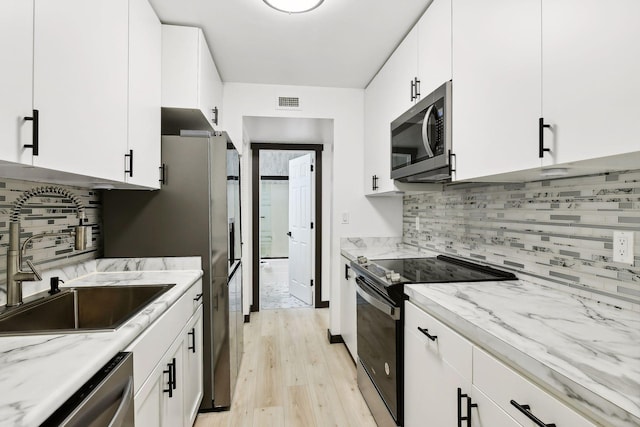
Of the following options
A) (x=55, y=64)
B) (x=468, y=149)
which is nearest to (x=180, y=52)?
(x=55, y=64)

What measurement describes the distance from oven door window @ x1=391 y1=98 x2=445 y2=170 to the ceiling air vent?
3.54 feet

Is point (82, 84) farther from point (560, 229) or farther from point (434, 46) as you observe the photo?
point (560, 229)

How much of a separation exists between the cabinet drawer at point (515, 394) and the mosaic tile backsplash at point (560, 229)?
592mm

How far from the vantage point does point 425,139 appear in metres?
1.75

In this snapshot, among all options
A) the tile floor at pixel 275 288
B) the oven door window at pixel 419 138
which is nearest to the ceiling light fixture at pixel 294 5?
the oven door window at pixel 419 138

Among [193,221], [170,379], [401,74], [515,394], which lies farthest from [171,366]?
[401,74]

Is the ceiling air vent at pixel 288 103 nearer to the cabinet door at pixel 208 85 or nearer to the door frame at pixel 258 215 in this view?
the cabinet door at pixel 208 85

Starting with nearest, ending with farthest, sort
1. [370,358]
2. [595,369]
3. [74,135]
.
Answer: [595,369] → [74,135] → [370,358]

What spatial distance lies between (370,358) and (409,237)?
1287 millimetres

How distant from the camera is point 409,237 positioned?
119 inches

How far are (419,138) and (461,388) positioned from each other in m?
1.29

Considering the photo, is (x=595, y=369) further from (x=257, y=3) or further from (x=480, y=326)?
(x=257, y=3)

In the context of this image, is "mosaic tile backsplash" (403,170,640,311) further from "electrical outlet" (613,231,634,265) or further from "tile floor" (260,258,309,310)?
"tile floor" (260,258,309,310)

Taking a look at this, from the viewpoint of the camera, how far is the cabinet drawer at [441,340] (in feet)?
3.64
